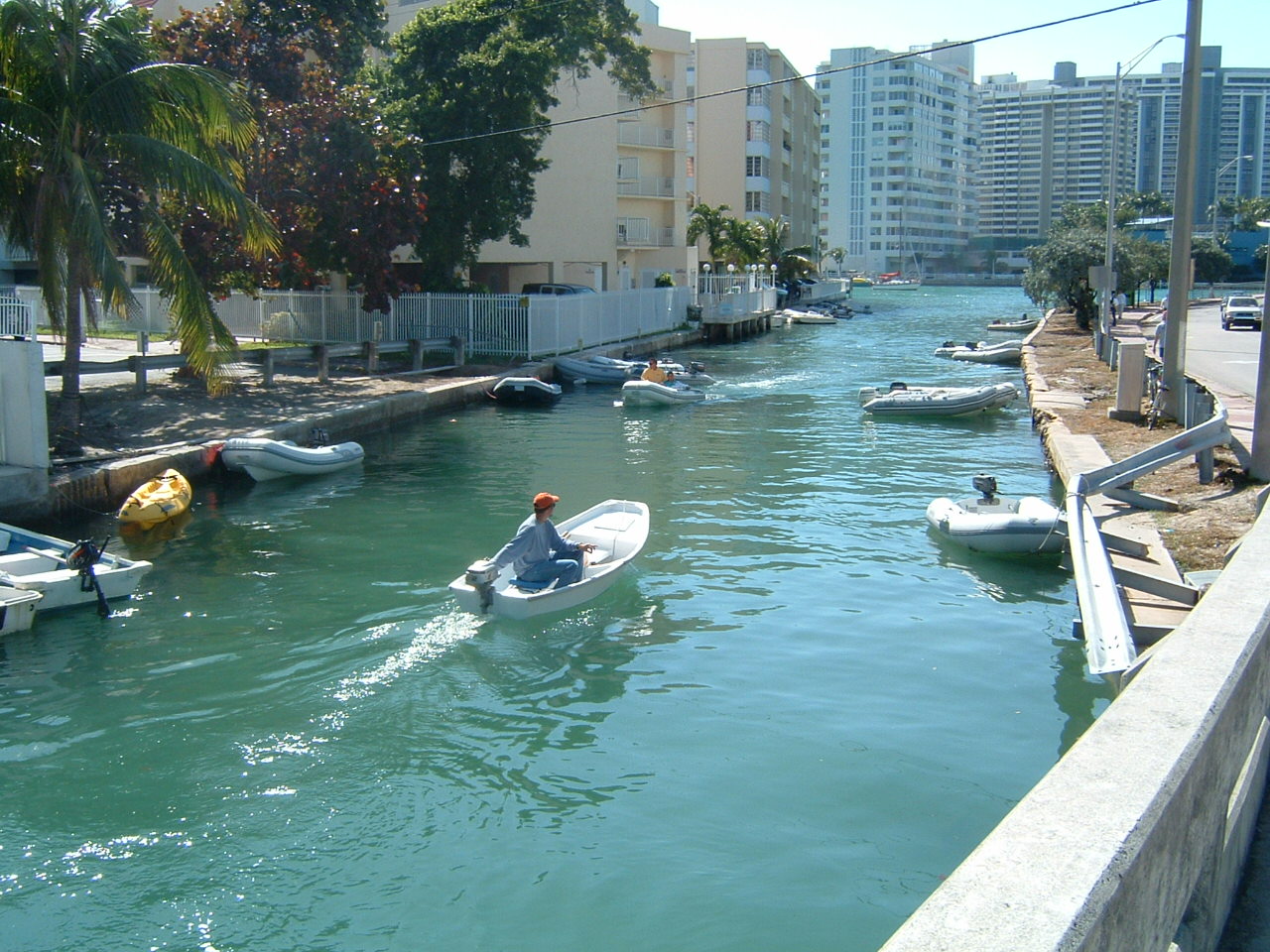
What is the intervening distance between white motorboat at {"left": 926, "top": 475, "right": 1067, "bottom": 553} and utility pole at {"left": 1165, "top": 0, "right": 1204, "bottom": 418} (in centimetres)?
630

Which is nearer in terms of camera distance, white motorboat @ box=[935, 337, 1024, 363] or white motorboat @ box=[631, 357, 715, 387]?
white motorboat @ box=[631, 357, 715, 387]

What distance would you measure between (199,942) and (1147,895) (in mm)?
5356

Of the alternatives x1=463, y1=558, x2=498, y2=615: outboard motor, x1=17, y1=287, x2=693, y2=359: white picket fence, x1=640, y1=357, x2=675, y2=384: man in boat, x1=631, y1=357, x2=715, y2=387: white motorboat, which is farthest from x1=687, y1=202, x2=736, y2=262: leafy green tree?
x1=463, y1=558, x2=498, y2=615: outboard motor

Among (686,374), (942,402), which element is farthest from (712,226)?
(942,402)

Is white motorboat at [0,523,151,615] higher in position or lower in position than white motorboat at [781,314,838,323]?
lower

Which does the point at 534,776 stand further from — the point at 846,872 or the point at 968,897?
the point at 968,897

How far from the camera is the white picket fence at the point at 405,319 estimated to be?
118 feet

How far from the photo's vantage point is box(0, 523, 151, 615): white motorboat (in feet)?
41.2

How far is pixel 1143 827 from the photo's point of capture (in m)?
3.29

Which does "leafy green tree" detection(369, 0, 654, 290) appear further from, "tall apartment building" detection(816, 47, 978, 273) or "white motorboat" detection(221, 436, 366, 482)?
"tall apartment building" detection(816, 47, 978, 273)

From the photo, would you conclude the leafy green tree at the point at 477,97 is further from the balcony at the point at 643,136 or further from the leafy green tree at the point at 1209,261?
the leafy green tree at the point at 1209,261

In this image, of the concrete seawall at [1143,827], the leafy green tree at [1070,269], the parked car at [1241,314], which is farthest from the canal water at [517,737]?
the leafy green tree at [1070,269]

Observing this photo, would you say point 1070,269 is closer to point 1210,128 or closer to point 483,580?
point 483,580

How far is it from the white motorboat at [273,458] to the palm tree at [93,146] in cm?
131
